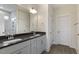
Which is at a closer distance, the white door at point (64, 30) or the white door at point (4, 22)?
the white door at point (4, 22)

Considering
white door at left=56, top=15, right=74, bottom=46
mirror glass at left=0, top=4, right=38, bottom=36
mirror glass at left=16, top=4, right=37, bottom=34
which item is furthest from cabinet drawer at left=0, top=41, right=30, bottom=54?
white door at left=56, top=15, right=74, bottom=46

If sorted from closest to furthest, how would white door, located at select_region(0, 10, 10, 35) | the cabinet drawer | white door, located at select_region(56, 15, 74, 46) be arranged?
the cabinet drawer, white door, located at select_region(0, 10, 10, 35), white door, located at select_region(56, 15, 74, 46)

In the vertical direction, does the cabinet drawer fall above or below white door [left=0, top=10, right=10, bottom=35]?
below

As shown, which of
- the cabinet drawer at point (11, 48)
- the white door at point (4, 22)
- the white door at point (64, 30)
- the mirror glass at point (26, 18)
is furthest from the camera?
the white door at point (64, 30)

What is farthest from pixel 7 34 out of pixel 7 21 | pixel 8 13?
pixel 8 13

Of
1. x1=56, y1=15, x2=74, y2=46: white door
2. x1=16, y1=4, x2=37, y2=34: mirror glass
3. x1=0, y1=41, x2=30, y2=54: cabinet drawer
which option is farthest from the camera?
x1=56, y1=15, x2=74, y2=46: white door

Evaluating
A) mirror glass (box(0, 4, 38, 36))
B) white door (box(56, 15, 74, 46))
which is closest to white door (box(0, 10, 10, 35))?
mirror glass (box(0, 4, 38, 36))

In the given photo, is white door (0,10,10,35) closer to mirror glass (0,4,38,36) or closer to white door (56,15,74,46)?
mirror glass (0,4,38,36)

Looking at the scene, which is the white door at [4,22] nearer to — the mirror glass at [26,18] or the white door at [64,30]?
the mirror glass at [26,18]

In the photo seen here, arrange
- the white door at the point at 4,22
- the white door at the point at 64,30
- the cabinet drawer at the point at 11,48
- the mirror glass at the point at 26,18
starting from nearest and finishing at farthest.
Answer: the cabinet drawer at the point at 11,48 < the white door at the point at 4,22 < the mirror glass at the point at 26,18 < the white door at the point at 64,30

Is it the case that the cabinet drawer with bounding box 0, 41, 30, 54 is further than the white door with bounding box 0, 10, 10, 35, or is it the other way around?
the white door with bounding box 0, 10, 10, 35

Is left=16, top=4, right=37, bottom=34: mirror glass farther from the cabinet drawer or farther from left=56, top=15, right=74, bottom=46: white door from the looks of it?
left=56, top=15, right=74, bottom=46: white door

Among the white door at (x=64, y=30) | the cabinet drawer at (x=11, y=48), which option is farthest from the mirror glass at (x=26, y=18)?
the white door at (x=64, y=30)
